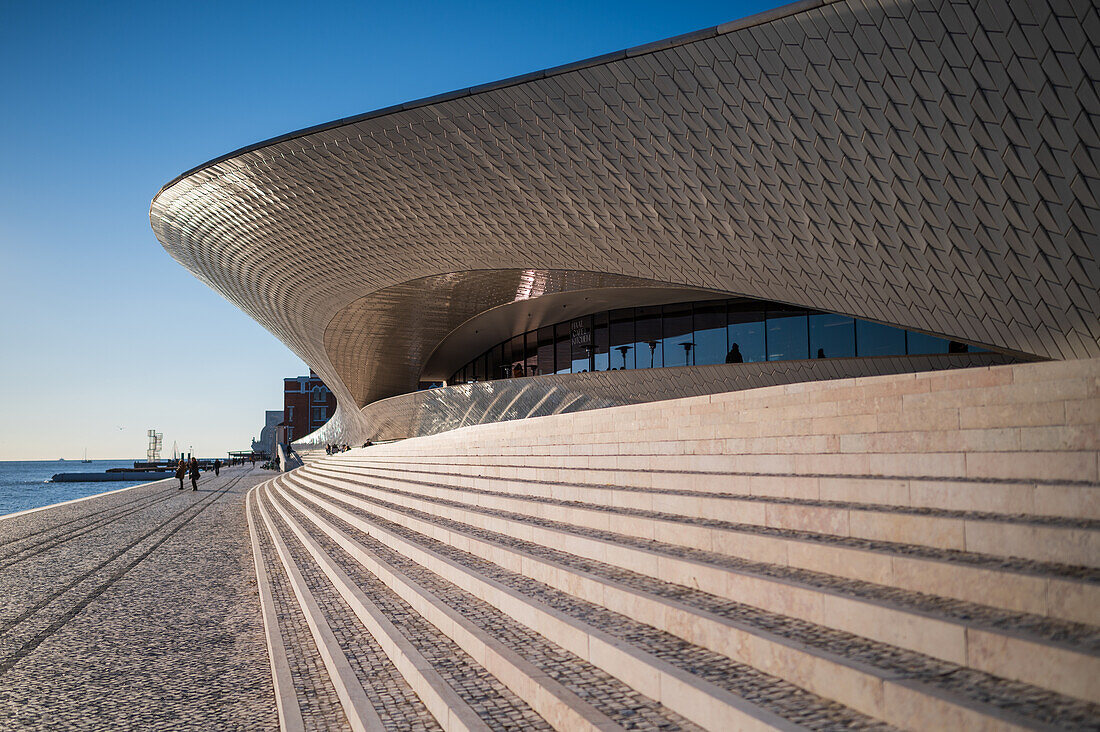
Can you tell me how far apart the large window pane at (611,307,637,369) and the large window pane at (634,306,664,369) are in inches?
10.2

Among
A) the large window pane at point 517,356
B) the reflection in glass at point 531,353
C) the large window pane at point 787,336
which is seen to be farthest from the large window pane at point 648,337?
the large window pane at point 517,356

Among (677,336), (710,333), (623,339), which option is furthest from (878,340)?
(623,339)

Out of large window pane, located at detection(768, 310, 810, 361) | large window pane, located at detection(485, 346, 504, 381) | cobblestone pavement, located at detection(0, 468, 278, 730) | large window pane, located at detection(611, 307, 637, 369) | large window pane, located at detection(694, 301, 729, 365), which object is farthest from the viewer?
large window pane, located at detection(485, 346, 504, 381)

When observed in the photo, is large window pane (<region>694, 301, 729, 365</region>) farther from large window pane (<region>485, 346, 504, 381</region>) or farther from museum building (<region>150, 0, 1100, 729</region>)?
large window pane (<region>485, 346, 504, 381</region>)

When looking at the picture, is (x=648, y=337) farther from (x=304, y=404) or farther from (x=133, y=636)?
(x=304, y=404)

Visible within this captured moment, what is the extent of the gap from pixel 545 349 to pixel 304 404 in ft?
227

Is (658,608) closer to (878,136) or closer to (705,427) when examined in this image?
(705,427)

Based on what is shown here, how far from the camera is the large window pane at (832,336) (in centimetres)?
1773

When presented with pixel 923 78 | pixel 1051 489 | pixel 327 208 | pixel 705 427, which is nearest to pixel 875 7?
pixel 923 78

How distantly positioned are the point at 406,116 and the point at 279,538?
32.7ft

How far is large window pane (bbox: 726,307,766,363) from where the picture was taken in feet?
64.2

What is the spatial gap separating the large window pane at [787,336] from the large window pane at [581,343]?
7.62m

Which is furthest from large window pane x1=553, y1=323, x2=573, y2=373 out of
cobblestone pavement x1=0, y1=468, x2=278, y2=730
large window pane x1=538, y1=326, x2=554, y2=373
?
cobblestone pavement x1=0, y1=468, x2=278, y2=730

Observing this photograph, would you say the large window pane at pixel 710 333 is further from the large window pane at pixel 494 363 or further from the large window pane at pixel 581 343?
the large window pane at pixel 494 363
